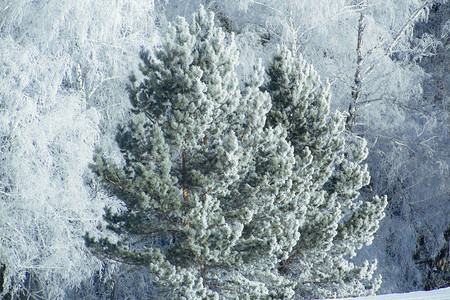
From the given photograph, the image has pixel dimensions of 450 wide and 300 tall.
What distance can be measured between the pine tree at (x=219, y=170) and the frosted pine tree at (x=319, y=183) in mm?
24

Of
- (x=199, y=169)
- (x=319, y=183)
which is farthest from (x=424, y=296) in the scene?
(x=319, y=183)

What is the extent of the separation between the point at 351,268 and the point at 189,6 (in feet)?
24.1

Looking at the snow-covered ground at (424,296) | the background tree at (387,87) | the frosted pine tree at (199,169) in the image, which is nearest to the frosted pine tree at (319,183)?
the frosted pine tree at (199,169)

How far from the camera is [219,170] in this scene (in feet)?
24.2

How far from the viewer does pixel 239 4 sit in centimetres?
1215

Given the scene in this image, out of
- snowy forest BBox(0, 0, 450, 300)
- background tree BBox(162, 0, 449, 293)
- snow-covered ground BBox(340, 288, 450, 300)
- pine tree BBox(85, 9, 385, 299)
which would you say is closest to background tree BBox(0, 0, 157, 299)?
snowy forest BBox(0, 0, 450, 300)

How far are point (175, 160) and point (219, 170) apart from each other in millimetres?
1003

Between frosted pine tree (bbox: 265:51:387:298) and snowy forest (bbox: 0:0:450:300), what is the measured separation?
0.03 m

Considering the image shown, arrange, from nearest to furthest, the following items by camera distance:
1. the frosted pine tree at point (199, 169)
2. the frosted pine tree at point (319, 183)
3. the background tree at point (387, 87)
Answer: the frosted pine tree at point (199, 169)
the frosted pine tree at point (319, 183)
the background tree at point (387, 87)

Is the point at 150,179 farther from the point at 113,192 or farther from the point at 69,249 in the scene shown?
the point at 69,249

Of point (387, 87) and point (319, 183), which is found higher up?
point (387, 87)

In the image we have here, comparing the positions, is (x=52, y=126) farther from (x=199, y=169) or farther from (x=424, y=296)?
(x=424, y=296)

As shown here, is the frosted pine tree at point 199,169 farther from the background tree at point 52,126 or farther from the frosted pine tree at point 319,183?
the background tree at point 52,126

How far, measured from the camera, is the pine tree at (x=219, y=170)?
730 centimetres
